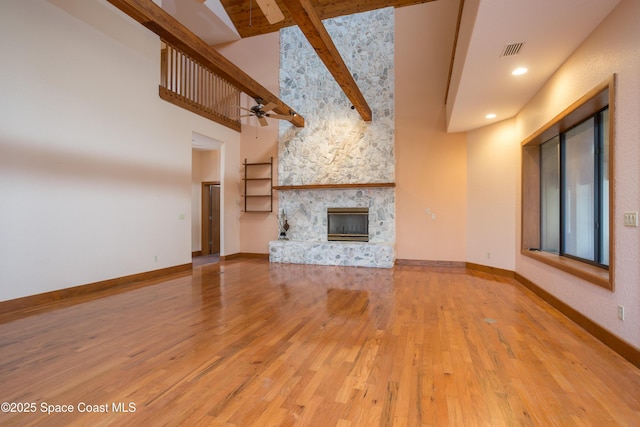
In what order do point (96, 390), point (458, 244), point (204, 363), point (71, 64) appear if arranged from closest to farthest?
point (96, 390)
point (204, 363)
point (71, 64)
point (458, 244)

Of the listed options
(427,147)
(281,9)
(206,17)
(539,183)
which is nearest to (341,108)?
(427,147)

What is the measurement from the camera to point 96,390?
1.84m

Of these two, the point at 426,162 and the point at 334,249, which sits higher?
the point at 426,162

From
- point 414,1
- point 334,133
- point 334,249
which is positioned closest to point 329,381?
point 334,249

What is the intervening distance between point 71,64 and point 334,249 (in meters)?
5.03

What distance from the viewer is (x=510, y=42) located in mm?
2846

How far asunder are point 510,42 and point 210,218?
743 cm

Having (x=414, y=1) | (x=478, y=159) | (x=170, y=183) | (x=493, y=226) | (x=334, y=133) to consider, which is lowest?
(x=493, y=226)

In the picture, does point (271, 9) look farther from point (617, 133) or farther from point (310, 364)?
point (310, 364)

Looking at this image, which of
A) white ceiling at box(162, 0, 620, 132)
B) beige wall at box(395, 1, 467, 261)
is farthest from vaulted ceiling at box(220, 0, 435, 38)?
white ceiling at box(162, 0, 620, 132)

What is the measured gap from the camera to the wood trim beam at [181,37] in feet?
10.7

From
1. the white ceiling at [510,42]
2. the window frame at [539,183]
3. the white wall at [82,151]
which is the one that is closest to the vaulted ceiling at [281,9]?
the white wall at [82,151]

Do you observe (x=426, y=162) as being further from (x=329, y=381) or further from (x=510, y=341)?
(x=329, y=381)

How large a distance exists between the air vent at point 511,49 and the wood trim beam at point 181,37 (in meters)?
3.45
